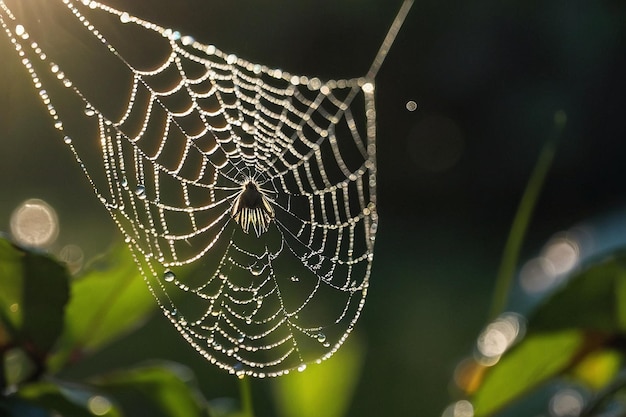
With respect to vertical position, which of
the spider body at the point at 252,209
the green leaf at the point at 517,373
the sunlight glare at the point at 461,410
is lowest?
the sunlight glare at the point at 461,410

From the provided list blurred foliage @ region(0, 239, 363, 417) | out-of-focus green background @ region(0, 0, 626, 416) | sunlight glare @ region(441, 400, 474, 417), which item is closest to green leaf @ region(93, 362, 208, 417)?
blurred foliage @ region(0, 239, 363, 417)

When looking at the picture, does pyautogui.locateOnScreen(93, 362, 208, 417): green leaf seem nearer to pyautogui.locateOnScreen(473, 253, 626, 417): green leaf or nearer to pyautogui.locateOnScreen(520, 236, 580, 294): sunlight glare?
pyautogui.locateOnScreen(473, 253, 626, 417): green leaf

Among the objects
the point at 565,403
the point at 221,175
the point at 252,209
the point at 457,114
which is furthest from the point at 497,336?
the point at 457,114

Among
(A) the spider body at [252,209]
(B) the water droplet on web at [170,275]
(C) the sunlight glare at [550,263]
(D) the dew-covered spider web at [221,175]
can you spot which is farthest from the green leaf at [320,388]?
(A) the spider body at [252,209]

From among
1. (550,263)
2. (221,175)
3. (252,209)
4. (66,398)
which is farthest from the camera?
(221,175)

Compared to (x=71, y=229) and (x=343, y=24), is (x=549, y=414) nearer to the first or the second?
(x=71, y=229)

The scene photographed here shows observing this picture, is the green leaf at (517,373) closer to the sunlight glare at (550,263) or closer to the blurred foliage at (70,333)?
the blurred foliage at (70,333)

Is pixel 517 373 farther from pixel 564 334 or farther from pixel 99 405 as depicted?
pixel 99 405

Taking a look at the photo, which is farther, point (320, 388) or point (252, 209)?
point (252, 209)
